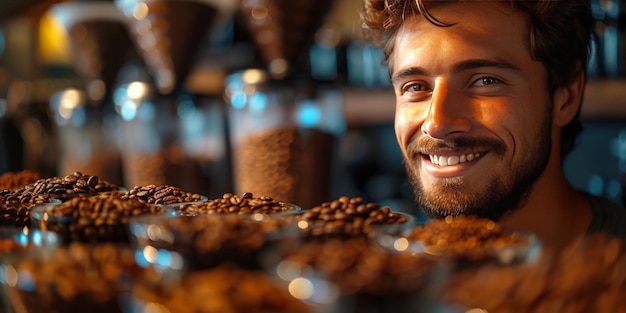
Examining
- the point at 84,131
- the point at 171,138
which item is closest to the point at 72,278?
the point at 171,138

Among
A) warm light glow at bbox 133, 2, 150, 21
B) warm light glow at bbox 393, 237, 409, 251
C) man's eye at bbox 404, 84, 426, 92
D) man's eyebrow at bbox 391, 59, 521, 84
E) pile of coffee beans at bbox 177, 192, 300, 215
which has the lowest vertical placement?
pile of coffee beans at bbox 177, 192, 300, 215

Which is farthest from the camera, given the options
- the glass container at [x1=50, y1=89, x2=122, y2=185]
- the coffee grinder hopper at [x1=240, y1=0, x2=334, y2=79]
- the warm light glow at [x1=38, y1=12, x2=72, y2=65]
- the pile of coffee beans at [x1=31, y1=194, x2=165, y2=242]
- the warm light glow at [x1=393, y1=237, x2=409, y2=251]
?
the warm light glow at [x1=38, y1=12, x2=72, y2=65]

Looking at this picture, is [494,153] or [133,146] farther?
[133,146]

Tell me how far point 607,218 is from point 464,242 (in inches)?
24.7

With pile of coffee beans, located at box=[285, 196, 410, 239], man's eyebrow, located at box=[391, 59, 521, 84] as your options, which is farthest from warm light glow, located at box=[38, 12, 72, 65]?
pile of coffee beans, located at box=[285, 196, 410, 239]

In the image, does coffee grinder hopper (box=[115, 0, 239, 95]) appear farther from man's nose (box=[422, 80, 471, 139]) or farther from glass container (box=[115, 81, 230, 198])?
man's nose (box=[422, 80, 471, 139])

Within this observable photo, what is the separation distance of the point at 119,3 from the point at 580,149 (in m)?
1.68

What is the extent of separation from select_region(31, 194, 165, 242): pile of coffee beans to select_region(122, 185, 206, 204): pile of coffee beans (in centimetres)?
14

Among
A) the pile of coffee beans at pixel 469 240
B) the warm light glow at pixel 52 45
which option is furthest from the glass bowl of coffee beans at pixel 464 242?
the warm light glow at pixel 52 45

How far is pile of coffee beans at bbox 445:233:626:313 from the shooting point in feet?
1.88

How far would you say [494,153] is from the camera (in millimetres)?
1124

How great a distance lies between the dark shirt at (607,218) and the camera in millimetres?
1153

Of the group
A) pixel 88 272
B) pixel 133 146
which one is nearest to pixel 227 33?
pixel 133 146

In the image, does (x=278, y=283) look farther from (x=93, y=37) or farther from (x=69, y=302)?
(x=93, y=37)
